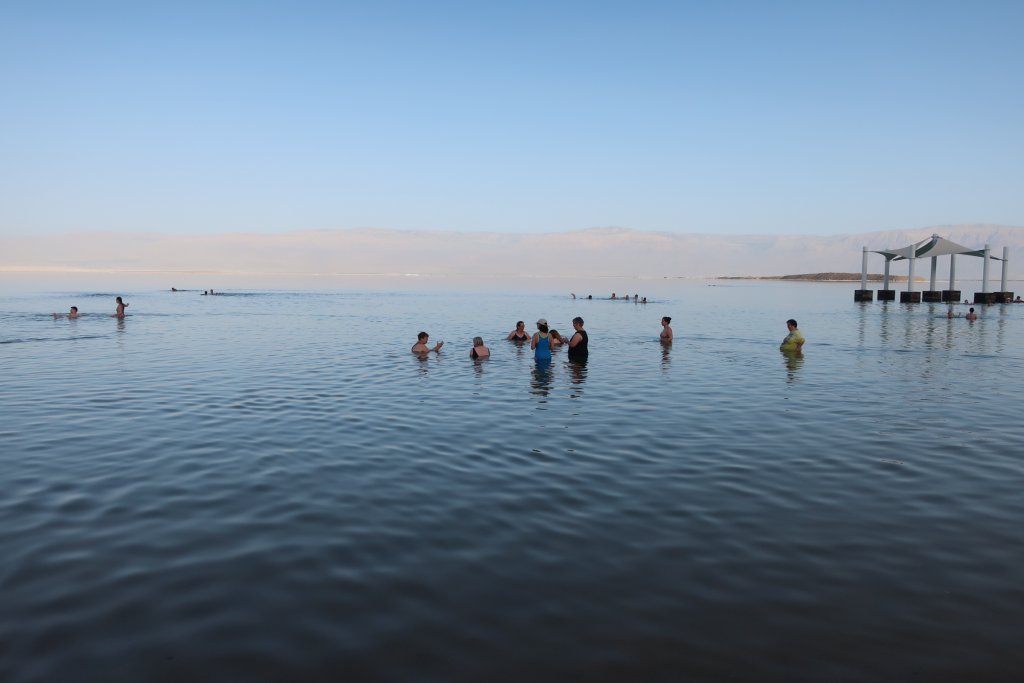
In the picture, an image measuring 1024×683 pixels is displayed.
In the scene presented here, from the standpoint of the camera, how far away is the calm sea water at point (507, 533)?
5770 mm

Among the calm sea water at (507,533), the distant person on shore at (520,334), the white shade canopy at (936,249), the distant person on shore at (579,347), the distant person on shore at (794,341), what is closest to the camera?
the calm sea water at (507,533)

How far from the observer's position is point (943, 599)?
264 inches

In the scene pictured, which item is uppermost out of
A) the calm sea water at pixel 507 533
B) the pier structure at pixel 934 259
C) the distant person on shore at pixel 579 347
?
the pier structure at pixel 934 259


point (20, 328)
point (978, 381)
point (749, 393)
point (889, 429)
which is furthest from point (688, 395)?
point (20, 328)

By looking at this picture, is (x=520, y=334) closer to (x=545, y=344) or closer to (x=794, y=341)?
(x=545, y=344)

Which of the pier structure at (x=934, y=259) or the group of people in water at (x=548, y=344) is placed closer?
the group of people in water at (x=548, y=344)

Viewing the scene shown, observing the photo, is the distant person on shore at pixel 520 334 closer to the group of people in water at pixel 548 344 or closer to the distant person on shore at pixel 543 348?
the group of people in water at pixel 548 344

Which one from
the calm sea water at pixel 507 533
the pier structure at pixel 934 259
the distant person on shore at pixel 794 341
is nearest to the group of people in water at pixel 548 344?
the distant person on shore at pixel 794 341

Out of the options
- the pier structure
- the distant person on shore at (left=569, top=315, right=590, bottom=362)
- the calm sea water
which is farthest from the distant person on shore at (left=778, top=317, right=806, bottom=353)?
the pier structure

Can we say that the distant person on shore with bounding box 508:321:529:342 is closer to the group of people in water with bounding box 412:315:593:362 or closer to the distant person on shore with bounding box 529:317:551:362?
the group of people in water with bounding box 412:315:593:362

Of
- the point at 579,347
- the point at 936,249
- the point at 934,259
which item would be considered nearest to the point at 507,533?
the point at 579,347

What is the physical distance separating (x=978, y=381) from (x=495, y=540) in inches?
759

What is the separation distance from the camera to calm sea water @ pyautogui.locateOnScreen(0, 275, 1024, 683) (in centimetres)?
577

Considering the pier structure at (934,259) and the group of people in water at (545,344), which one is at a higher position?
the pier structure at (934,259)
